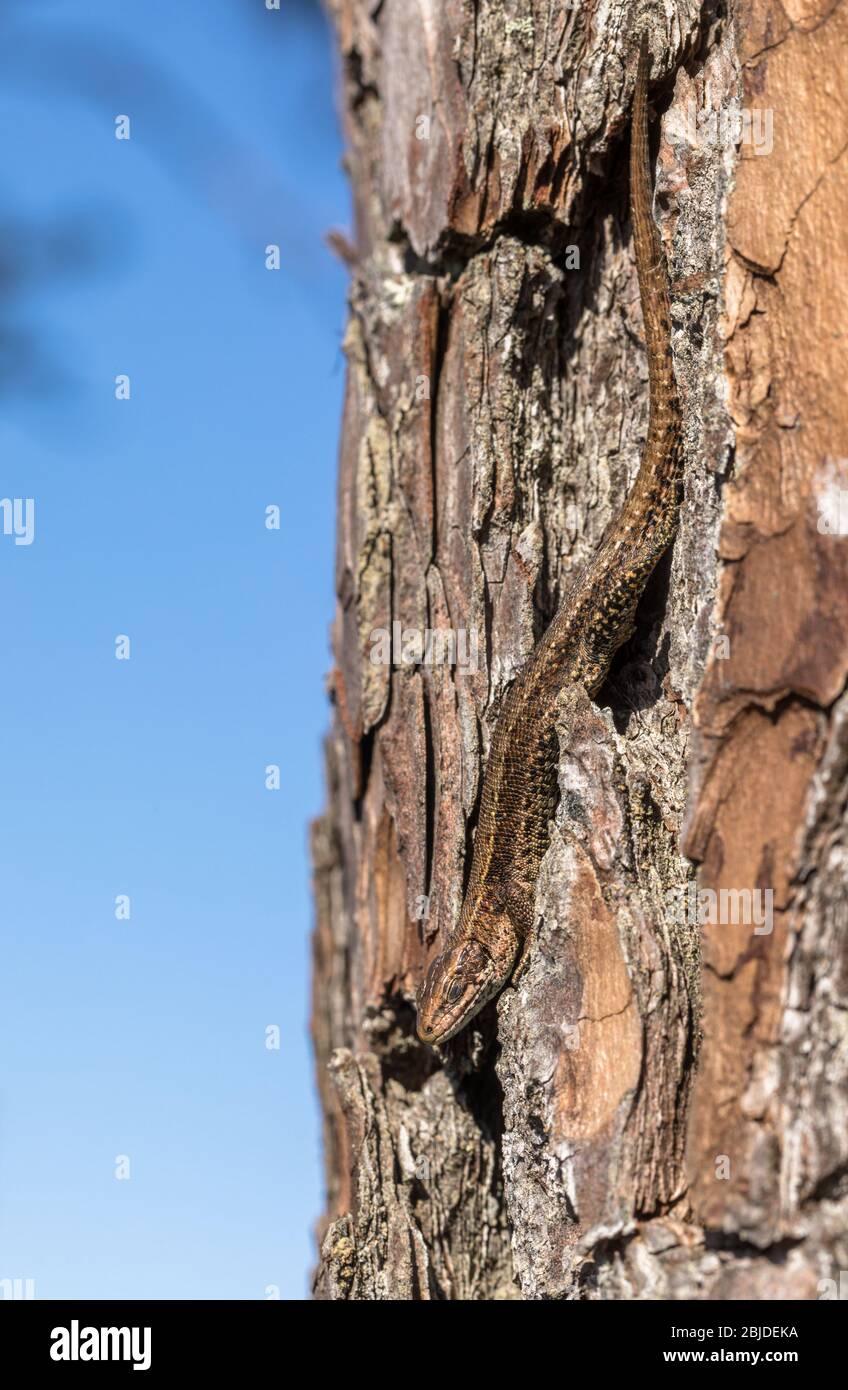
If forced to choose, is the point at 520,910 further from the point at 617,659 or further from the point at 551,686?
the point at 617,659

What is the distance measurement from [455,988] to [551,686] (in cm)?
138

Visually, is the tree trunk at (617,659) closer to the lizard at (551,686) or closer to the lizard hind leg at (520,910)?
the lizard at (551,686)

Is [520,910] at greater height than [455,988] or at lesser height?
greater

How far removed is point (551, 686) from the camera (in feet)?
18.7

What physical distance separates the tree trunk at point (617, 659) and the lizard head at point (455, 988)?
25 cm

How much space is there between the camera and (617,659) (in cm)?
587

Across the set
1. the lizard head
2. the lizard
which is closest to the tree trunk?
the lizard

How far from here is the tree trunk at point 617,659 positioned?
12.7 ft

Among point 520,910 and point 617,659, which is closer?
point 520,910

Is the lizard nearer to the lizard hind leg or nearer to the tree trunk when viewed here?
the lizard hind leg

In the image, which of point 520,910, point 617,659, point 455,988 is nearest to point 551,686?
point 617,659

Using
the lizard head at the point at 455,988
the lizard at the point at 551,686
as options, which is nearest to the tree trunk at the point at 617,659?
the lizard at the point at 551,686

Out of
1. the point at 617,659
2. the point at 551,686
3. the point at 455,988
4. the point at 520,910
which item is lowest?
the point at 455,988

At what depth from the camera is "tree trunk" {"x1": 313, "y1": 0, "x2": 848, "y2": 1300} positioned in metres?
3.88
